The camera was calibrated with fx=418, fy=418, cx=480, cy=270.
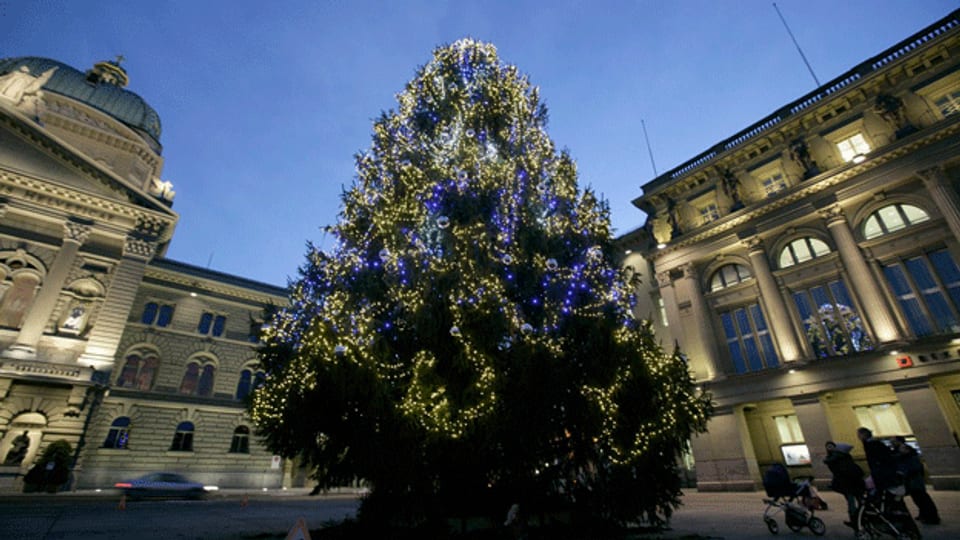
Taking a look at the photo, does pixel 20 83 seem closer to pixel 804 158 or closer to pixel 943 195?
pixel 804 158

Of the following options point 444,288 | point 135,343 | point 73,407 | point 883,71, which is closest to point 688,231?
point 883,71

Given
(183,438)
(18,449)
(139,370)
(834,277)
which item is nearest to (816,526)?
(834,277)

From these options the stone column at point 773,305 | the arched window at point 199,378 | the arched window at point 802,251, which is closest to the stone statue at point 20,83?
the arched window at point 199,378

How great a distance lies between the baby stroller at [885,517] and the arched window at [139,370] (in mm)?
33950

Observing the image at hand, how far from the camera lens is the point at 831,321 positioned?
60.6ft

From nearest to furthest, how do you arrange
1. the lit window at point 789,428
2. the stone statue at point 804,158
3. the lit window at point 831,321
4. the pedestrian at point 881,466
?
1. the pedestrian at point 881,466
2. the lit window at point 831,321
3. the lit window at point 789,428
4. the stone statue at point 804,158

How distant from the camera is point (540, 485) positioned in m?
9.05

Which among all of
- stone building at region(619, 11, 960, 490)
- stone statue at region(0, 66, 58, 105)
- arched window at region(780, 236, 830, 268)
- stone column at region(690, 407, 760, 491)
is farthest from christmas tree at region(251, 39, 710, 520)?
stone statue at region(0, 66, 58, 105)

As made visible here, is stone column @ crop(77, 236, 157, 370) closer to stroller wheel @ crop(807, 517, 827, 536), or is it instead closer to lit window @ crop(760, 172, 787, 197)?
stroller wheel @ crop(807, 517, 827, 536)

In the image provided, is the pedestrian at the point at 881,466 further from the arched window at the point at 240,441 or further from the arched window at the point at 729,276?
the arched window at the point at 240,441

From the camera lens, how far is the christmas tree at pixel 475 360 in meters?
8.09

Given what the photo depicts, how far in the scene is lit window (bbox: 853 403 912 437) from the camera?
669 inches

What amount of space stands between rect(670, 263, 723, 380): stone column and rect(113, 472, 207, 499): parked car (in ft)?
85.4

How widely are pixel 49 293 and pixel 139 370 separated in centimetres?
718
